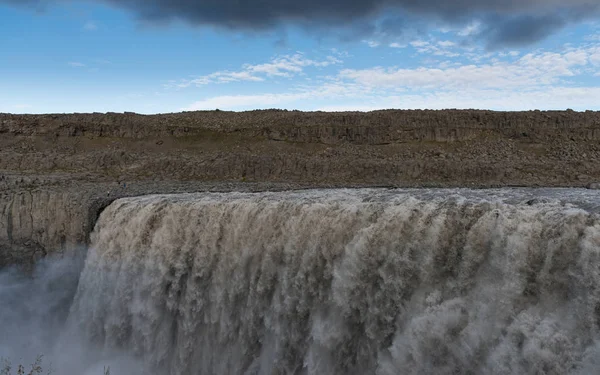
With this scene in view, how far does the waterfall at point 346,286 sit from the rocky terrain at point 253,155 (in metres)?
3.93

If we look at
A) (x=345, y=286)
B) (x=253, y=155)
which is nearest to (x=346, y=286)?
(x=345, y=286)

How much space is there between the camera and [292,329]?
415 inches

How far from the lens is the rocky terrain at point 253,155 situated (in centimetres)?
1755

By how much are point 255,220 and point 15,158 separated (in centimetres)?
2023

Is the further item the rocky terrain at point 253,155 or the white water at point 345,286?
the rocky terrain at point 253,155

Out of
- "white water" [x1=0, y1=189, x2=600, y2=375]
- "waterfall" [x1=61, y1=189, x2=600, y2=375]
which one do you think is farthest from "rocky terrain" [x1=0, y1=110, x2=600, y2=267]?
"waterfall" [x1=61, y1=189, x2=600, y2=375]

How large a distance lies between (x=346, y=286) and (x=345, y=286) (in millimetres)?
20

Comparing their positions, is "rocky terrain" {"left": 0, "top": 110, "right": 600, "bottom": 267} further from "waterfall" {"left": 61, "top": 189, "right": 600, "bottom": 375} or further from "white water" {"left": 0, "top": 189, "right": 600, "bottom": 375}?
"waterfall" {"left": 61, "top": 189, "right": 600, "bottom": 375}

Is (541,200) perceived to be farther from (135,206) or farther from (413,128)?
(413,128)

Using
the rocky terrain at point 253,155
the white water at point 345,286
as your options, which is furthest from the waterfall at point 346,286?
Result: the rocky terrain at point 253,155

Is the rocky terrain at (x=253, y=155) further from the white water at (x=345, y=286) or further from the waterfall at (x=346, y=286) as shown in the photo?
the waterfall at (x=346, y=286)

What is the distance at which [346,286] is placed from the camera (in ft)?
31.8

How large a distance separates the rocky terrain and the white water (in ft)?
12.3

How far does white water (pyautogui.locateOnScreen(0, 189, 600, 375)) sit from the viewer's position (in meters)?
7.25
